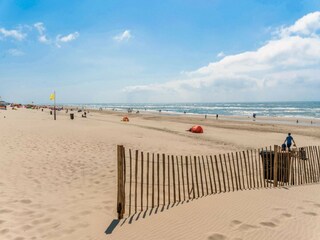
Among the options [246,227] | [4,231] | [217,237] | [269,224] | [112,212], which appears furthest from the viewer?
[112,212]

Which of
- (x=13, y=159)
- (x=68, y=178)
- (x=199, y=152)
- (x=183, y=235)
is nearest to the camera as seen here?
(x=183, y=235)

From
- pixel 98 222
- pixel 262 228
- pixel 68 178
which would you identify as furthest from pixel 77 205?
pixel 262 228

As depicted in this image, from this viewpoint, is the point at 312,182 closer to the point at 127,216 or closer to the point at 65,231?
the point at 127,216

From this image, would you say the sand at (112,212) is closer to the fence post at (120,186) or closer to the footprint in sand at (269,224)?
the footprint in sand at (269,224)

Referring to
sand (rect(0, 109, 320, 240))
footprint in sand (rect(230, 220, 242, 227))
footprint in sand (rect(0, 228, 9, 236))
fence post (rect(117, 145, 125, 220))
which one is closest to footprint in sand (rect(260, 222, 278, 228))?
sand (rect(0, 109, 320, 240))

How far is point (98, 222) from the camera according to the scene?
21.6 feet

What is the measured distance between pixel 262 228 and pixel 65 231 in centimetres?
465

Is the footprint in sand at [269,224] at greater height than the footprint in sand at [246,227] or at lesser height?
lesser

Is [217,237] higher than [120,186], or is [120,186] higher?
[120,186]

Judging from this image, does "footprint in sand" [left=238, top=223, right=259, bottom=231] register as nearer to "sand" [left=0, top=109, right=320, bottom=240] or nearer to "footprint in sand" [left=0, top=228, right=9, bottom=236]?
"sand" [left=0, top=109, right=320, bottom=240]

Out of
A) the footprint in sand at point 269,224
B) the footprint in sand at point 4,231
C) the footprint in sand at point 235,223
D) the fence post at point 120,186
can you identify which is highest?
the fence post at point 120,186

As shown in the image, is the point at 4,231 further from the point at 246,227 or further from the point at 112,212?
the point at 246,227

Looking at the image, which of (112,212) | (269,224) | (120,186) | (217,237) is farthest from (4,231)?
(269,224)

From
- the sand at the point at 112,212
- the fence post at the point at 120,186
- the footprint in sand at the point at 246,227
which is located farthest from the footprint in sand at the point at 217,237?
the fence post at the point at 120,186
